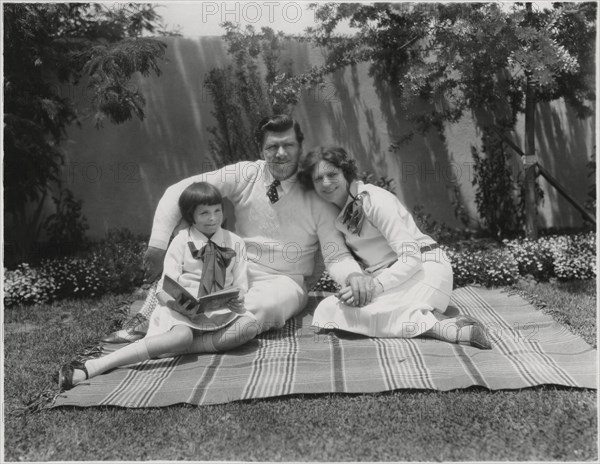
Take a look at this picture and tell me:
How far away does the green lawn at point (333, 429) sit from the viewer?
2.25 m

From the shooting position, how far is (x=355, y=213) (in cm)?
377

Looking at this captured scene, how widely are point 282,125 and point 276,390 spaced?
1756 millimetres

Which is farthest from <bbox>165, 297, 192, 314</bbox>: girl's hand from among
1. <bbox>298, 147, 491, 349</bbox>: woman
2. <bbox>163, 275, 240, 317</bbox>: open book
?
<bbox>298, 147, 491, 349</bbox>: woman

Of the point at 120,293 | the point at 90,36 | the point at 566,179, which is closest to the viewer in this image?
the point at 120,293

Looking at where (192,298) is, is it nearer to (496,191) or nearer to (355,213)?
(355,213)

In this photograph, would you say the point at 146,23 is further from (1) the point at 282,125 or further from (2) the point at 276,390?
(2) the point at 276,390

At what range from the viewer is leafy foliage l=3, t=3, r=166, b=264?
505cm

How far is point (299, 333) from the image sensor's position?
380 cm

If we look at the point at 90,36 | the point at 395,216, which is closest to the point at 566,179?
the point at 395,216

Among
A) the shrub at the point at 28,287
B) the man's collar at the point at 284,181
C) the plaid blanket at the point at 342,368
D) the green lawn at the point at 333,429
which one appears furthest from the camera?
the shrub at the point at 28,287

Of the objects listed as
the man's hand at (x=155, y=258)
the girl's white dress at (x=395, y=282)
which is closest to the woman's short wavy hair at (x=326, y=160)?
the girl's white dress at (x=395, y=282)

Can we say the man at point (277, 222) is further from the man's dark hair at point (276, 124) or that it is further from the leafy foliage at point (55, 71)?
the leafy foliage at point (55, 71)

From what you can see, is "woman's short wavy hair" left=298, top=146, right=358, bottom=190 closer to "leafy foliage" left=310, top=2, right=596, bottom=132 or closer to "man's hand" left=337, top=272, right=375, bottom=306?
"man's hand" left=337, top=272, right=375, bottom=306

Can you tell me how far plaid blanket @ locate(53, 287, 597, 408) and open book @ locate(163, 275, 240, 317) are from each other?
0.29 m
